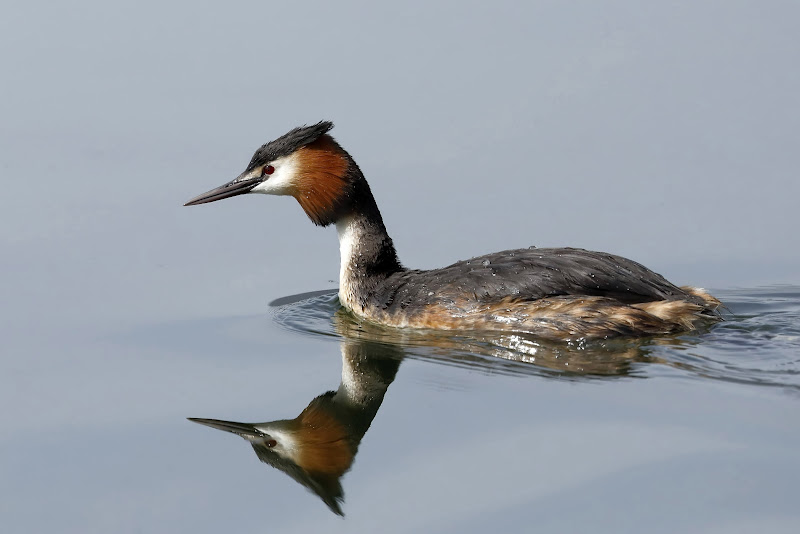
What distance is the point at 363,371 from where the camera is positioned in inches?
281

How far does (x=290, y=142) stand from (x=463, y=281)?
1.60m

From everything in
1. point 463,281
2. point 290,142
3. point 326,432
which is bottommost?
point 326,432

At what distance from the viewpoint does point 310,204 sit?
27.6ft

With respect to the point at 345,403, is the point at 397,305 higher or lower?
higher

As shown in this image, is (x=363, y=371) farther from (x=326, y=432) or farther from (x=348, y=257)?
(x=348, y=257)

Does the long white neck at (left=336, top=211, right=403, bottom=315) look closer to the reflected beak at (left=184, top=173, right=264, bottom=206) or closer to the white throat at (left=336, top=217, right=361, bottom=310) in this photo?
the white throat at (left=336, top=217, right=361, bottom=310)

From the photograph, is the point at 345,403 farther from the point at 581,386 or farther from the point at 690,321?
the point at 690,321

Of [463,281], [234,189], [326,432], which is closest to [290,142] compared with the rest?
[234,189]

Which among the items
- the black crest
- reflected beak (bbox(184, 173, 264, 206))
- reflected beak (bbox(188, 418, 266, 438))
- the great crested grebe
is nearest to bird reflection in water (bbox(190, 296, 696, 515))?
reflected beak (bbox(188, 418, 266, 438))

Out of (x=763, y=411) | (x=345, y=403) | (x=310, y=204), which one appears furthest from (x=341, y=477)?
(x=310, y=204)

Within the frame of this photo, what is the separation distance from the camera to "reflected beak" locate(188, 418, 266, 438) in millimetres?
6043

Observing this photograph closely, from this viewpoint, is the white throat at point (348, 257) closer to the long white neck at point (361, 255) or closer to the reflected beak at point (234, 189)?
the long white neck at point (361, 255)

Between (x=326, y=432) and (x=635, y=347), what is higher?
(x=635, y=347)

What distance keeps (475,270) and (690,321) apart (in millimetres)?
1392
